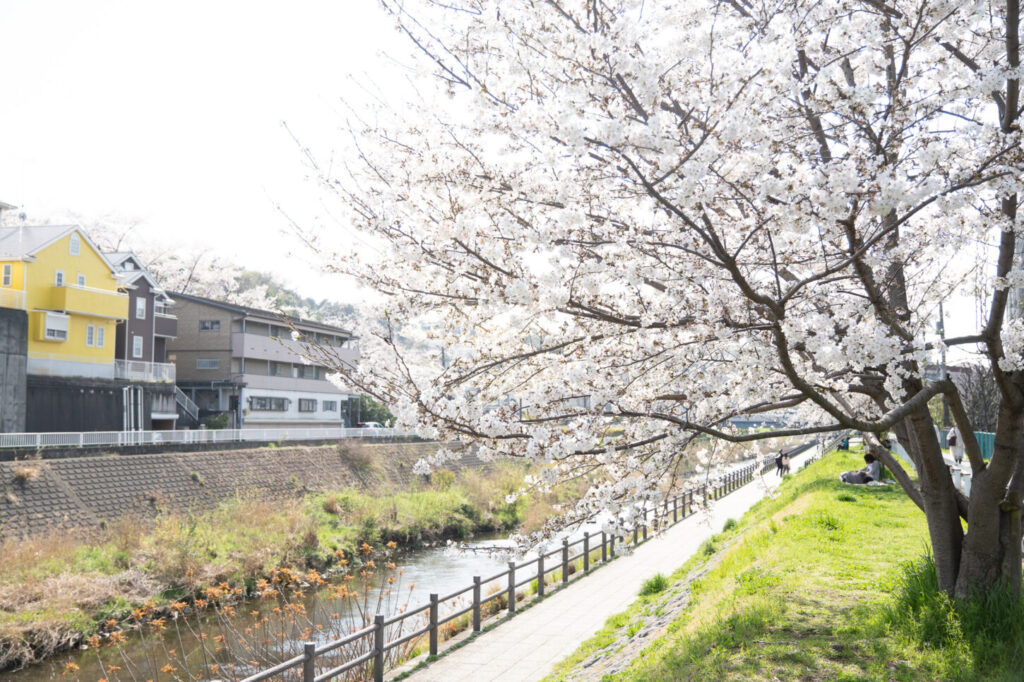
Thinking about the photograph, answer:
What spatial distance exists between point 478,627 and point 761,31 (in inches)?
377

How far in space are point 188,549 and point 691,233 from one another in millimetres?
17083

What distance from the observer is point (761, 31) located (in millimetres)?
5953

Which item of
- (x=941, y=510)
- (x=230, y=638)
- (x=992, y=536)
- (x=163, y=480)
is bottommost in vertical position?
(x=230, y=638)

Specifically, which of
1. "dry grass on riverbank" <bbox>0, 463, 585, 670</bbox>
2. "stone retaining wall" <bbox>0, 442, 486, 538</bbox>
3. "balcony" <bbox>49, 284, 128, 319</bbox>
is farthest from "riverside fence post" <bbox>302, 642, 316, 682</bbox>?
"balcony" <bbox>49, 284, 128, 319</bbox>

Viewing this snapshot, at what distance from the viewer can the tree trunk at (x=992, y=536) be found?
671 centimetres

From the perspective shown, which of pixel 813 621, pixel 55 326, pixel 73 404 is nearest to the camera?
pixel 813 621

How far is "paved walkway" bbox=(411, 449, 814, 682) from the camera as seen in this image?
10.1 meters

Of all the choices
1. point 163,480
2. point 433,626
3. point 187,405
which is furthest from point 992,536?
point 187,405

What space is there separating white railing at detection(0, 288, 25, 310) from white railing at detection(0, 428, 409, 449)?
7166 mm

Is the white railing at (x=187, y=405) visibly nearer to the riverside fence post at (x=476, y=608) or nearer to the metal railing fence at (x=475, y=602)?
the metal railing fence at (x=475, y=602)

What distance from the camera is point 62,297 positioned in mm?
31047

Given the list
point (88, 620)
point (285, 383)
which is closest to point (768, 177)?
point (88, 620)

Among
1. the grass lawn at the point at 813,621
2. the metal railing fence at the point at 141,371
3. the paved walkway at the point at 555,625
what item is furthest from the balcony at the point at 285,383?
the grass lawn at the point at 813,621

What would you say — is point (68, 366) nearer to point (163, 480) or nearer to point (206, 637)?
point (163, 480)
